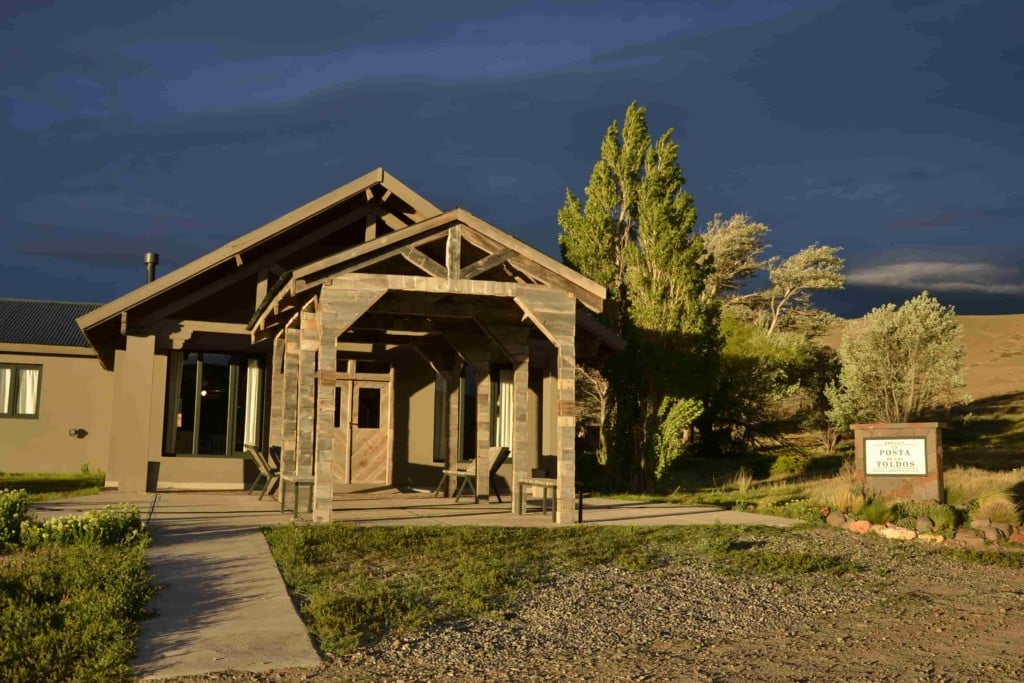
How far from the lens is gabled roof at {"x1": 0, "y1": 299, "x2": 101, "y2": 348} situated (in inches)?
908

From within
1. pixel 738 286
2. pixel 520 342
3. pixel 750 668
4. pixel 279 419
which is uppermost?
pixel 738 286

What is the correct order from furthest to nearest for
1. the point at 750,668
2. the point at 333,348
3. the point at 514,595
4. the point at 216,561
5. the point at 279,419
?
the point at 279,419 → the point at 333,348 → the point at 216,561 → the point at 514,595 → the point at 750,668

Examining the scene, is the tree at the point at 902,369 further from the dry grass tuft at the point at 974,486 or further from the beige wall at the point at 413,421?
the beige wall at the point at 413,421

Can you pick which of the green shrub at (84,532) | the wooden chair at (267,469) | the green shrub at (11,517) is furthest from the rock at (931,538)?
the green shrub at (11,517)

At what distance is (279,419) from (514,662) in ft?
32.1

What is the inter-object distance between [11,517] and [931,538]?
10.4 meters

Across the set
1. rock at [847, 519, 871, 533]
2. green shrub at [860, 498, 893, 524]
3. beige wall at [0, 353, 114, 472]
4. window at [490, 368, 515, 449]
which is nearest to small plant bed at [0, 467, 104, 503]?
beige wall at [0, 353, 114, 472]

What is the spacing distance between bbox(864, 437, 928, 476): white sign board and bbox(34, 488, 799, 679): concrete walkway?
2.20 meters

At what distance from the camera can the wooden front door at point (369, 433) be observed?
17.8 meters

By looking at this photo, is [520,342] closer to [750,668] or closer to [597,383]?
[750,668]

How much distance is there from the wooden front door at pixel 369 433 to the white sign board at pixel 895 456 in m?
8.18

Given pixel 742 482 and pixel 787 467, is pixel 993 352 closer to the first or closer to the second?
pixel 787 467

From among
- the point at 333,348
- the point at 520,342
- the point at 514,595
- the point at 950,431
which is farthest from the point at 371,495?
the point at 950,431

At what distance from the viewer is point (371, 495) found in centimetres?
1580
